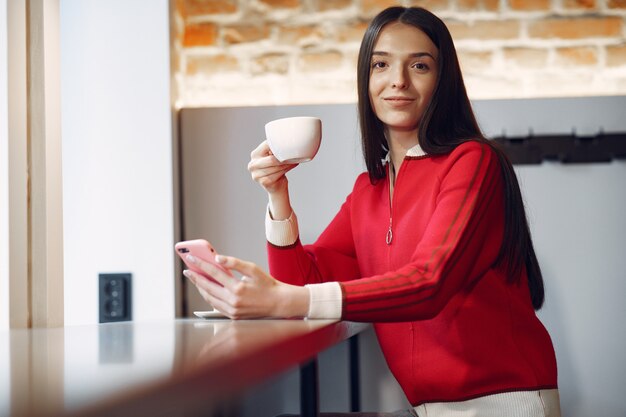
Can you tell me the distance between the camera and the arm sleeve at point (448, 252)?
1.31 meters

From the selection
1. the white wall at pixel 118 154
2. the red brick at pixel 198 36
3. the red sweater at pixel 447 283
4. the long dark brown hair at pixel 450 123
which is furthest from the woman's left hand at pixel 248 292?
the red brick at pixel 198 36

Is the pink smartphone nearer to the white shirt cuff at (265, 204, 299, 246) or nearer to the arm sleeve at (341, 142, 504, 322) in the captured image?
the arm sleeve at (341, 142, 504, 322)

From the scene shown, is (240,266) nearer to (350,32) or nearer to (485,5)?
(350,32)

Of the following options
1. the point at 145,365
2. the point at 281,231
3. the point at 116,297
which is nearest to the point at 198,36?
the point at 116,297

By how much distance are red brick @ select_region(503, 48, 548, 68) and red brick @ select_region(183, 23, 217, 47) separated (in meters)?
0.90

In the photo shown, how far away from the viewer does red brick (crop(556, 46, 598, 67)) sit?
2494 millimetres

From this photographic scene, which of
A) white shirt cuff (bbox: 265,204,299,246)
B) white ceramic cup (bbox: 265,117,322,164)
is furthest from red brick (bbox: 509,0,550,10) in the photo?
white ceramic cup (bbox: 265,117,322,164)

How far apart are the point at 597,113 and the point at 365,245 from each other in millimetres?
961

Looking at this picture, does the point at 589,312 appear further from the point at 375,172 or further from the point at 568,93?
the point at 375,172

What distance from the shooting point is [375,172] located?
1.90 m

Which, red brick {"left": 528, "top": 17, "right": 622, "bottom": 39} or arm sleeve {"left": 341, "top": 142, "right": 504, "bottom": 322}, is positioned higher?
red brick {"left": 528, "top": 17, "right": 622, "bottom": 39}

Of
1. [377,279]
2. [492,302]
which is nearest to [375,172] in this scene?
[492,302]

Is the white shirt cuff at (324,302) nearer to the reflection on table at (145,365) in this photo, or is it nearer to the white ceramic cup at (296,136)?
the reflection on table at (145,365)

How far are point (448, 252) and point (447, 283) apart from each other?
0.17 feet
